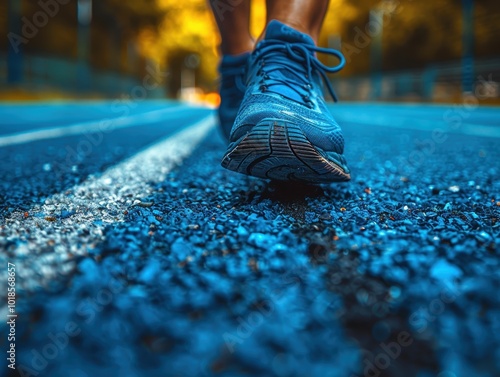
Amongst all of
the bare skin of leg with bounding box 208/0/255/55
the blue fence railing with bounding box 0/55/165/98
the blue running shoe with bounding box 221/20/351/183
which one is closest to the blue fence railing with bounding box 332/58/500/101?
the bare skin of leg with bounding box 208/0/255/55

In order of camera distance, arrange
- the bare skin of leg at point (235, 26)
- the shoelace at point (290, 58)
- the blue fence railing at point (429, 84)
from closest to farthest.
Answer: the shoelace at point (290, 58) → the bare skin of leg at point (235, 26) → the blue fence railing at point (429, 84)

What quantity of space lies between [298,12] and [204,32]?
27.1 meters

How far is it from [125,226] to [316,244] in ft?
1.20

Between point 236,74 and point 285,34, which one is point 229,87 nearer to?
point 236,74

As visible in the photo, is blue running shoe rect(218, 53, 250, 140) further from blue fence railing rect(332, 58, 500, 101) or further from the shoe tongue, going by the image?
blue fence railing rect(332, 58, 500, 101)

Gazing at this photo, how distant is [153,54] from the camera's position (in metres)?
28.8

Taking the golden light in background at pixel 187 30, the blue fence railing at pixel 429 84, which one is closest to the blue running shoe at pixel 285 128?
the blue fence railing at pixel 429 84

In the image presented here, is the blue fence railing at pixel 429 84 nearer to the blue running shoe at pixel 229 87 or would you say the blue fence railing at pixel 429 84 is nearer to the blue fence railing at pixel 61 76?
the blue running shoe at pixel 229 87

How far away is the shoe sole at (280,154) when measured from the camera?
1.00 m

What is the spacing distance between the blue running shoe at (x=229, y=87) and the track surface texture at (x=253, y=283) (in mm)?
680

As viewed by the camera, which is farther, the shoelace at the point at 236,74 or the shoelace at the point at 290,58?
the shoelace at the point at 236,74

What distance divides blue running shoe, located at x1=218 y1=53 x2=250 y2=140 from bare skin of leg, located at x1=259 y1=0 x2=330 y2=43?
0.34 m

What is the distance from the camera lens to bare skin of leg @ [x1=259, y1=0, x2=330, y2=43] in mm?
1439

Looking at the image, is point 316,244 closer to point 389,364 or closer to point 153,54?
point 389,364
